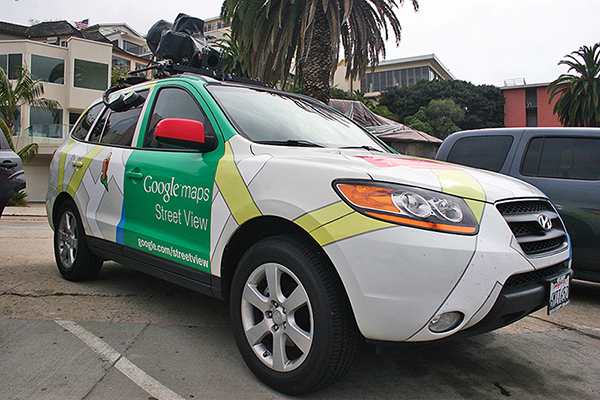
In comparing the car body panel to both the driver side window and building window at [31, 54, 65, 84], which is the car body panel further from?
building window at [31, 54, 65, 84]

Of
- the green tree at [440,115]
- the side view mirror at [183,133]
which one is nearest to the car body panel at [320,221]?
the side view mirror at [183,133]

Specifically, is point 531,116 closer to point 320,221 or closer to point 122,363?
point 320,221

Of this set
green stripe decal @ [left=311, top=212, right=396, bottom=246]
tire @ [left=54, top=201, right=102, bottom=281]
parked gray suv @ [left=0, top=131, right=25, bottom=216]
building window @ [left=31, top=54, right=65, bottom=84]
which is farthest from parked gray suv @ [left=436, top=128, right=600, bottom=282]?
building window @ [left=31, top=54, right=65, bottom=84]

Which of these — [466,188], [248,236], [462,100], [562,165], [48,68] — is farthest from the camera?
[462,100]

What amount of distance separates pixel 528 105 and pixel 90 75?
2209 inches

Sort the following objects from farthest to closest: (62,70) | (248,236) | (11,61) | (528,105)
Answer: (528,105)
(62,70)
(11,61)
(248,236)

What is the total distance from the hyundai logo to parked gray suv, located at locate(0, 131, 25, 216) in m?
3.38

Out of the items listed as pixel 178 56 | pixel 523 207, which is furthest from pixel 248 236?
pixel 178 56

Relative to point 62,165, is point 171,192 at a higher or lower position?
lower

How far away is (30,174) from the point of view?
25047 millimetres

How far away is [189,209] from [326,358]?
1277 millimetres

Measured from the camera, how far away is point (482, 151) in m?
5.09

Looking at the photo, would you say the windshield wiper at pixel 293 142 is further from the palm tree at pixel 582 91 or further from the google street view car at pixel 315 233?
the palm tree at pixel 582 91

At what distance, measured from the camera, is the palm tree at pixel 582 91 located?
38.8m
